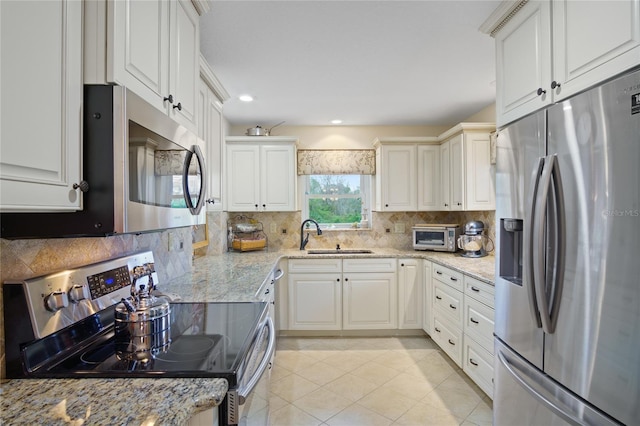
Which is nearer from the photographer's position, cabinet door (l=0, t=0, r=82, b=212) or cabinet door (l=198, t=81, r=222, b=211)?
cabinet door (l=0, t=0, r=82, b=212)

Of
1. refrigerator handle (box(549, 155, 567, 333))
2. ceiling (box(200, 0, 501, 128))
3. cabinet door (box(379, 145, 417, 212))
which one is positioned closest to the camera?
refrigerator handle (box(549, 155, 567, 333))

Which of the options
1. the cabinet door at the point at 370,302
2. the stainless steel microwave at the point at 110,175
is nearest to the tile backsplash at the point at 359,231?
the cabinet door at the point at 370,302

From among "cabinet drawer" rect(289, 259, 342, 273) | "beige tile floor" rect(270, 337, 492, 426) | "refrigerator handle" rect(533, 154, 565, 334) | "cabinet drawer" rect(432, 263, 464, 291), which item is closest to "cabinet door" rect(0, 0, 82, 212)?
"refrigerator handle" rect(533, 154, 565, 334)

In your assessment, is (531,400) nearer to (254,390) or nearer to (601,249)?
(601,249)

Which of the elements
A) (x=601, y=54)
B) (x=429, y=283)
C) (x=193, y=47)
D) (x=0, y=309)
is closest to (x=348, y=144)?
(x=429, y=283)

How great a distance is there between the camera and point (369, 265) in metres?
3.57

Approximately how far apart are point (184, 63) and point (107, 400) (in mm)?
1333

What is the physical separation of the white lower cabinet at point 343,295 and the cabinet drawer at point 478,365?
1.08m

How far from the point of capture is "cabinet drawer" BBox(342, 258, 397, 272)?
356cm

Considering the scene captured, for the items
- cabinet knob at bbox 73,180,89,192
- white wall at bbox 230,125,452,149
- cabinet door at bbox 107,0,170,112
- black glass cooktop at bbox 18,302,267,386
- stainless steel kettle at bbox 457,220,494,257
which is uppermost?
white wall at bbox 230,125,452,149

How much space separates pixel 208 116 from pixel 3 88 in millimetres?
1778

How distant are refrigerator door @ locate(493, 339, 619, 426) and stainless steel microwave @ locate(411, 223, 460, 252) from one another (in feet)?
6.33

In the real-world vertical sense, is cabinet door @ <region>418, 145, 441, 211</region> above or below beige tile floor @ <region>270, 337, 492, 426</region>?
above

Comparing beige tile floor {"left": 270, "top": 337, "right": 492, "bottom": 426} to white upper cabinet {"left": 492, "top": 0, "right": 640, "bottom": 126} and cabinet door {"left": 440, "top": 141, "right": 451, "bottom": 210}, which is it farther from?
white upper cabinet {"left": 492, "top": 0, "right": 640, "bottom": 126}
